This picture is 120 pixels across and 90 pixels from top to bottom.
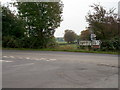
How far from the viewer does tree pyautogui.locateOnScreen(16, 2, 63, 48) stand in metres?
25.2

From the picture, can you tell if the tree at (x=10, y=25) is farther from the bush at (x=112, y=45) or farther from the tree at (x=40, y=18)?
the bush at (x=112, y=45)

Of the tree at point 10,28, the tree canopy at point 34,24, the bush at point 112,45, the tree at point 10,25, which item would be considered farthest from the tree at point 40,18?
the bush at point 112,45

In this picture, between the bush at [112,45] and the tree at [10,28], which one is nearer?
the bush at [112,45]

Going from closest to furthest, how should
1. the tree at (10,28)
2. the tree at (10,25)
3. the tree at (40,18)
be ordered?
the tree at (40,18), the tree at (10,28), the tree at (10,25)

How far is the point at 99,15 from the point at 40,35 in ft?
33.5

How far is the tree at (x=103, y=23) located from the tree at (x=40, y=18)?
568cm

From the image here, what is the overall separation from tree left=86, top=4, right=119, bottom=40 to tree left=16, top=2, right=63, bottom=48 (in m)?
5.68

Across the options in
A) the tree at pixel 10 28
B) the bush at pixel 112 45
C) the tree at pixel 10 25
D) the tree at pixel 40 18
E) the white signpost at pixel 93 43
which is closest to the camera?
the bush at pixel 112 45

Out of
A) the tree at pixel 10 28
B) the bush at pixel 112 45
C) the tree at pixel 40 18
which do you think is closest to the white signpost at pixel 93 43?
the bush at pixel 112 45

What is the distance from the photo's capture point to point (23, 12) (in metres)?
25.8

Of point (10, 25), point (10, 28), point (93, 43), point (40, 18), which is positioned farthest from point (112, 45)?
point (10, 25)

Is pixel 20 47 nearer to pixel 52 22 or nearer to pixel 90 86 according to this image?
pixel 52 22

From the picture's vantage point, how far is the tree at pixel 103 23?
24203 millimetres

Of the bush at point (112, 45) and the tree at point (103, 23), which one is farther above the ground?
the tree at point (103, 23)
